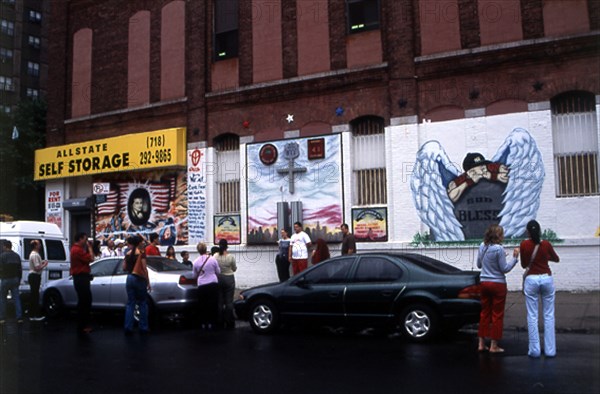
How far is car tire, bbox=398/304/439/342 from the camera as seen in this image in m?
9.44

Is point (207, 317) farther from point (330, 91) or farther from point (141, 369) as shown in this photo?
point (330, 91)

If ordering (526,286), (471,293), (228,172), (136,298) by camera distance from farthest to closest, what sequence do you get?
(228,172)
(136,298)
(471,293)
(526,286)

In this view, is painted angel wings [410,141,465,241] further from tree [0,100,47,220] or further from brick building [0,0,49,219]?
brick building [0,0,49,219]

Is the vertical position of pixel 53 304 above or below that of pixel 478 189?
below

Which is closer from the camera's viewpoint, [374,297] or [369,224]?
[374,297]

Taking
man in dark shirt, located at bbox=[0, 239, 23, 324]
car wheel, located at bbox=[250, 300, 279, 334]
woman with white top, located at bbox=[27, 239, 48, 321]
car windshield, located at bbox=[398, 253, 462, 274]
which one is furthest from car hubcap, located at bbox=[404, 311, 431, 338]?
woman with white top, located at bbox=[27, 239, 48, 321]

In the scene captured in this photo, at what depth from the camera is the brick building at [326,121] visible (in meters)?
14.8

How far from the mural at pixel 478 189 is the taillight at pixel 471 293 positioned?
20.3 feet

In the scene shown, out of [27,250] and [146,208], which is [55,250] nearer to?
[27,250]

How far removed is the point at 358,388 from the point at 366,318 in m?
3.39

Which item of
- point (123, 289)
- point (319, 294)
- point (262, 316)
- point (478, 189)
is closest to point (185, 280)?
point (123, 289)

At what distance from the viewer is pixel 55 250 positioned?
17.2 metres

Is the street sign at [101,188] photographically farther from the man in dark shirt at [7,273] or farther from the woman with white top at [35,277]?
the man in dark shirt at [7,273]

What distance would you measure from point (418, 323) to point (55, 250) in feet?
37.7
